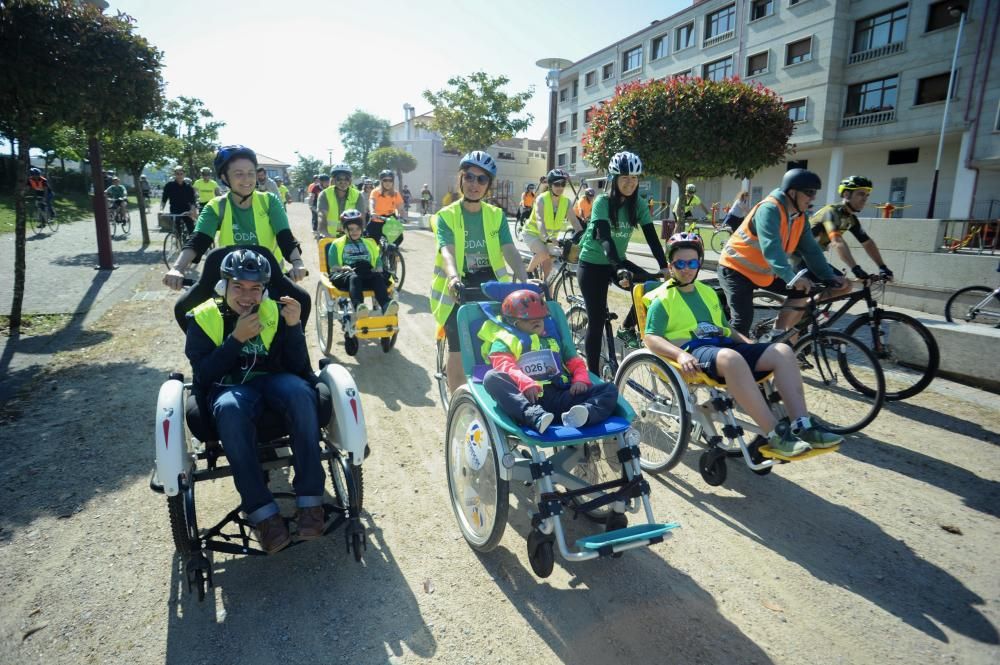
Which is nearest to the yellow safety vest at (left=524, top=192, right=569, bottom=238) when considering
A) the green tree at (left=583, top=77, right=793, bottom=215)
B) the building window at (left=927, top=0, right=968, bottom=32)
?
the green tree at (left=583, top=77, right=793, bottom=215)

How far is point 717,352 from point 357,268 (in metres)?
4.39

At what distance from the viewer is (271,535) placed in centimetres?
255

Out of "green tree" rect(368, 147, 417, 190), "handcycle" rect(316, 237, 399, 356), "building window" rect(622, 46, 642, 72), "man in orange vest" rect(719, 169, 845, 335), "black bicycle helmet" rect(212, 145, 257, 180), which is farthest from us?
"green tree" rect(368, 147, 417, 190)

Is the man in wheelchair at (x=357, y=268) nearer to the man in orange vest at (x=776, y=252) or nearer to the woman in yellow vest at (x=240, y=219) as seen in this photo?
the woman in yellow vest at (x=240, y=219)

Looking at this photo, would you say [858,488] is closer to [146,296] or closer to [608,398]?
[608,398]

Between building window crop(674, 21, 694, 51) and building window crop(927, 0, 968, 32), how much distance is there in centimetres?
1224

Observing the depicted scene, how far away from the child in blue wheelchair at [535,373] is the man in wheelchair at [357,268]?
3135 mm

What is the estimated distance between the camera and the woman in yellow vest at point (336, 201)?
25.8 ft

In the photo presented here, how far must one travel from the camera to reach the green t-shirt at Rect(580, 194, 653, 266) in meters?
4.95

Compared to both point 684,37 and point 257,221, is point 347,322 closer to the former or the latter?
point 257,221

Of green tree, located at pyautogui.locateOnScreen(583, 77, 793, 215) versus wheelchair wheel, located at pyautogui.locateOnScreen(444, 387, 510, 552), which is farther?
green tree, located at pyautogui.locateOnScreen(583, 77, 793, 215)

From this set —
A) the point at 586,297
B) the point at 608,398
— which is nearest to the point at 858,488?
the point at 608,398

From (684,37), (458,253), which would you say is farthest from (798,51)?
(458,253)

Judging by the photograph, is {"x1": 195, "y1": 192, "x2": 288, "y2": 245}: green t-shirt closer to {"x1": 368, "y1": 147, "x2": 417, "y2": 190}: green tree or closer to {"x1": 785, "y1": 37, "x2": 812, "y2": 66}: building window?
{"x1": 785, "y1": 37, "x2": 812, "y2": 66}: building window
